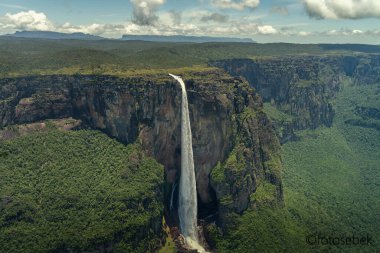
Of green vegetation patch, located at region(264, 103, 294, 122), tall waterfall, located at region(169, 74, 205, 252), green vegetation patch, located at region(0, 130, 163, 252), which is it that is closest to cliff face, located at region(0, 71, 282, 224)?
tall waterfall, located at region(169, 74, 205, 252)

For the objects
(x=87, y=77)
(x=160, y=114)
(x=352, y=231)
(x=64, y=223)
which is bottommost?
(x=352, y=231)

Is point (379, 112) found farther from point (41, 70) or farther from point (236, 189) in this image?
point (41, 70)

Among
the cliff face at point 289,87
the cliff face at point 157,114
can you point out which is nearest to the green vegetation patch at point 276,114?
the cliff face at point 289,87

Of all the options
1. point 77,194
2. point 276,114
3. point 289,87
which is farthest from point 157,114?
point 289,87

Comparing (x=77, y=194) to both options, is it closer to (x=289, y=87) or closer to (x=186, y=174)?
(x=186, y=174)

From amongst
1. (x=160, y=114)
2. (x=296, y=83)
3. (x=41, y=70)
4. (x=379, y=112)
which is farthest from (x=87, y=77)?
(x=379, y=112)

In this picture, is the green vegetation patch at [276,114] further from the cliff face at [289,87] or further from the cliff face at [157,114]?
the cliff face at [157,114]

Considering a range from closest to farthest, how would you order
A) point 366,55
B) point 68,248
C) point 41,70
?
point 68,248 < point 41,70 < point 366,55
